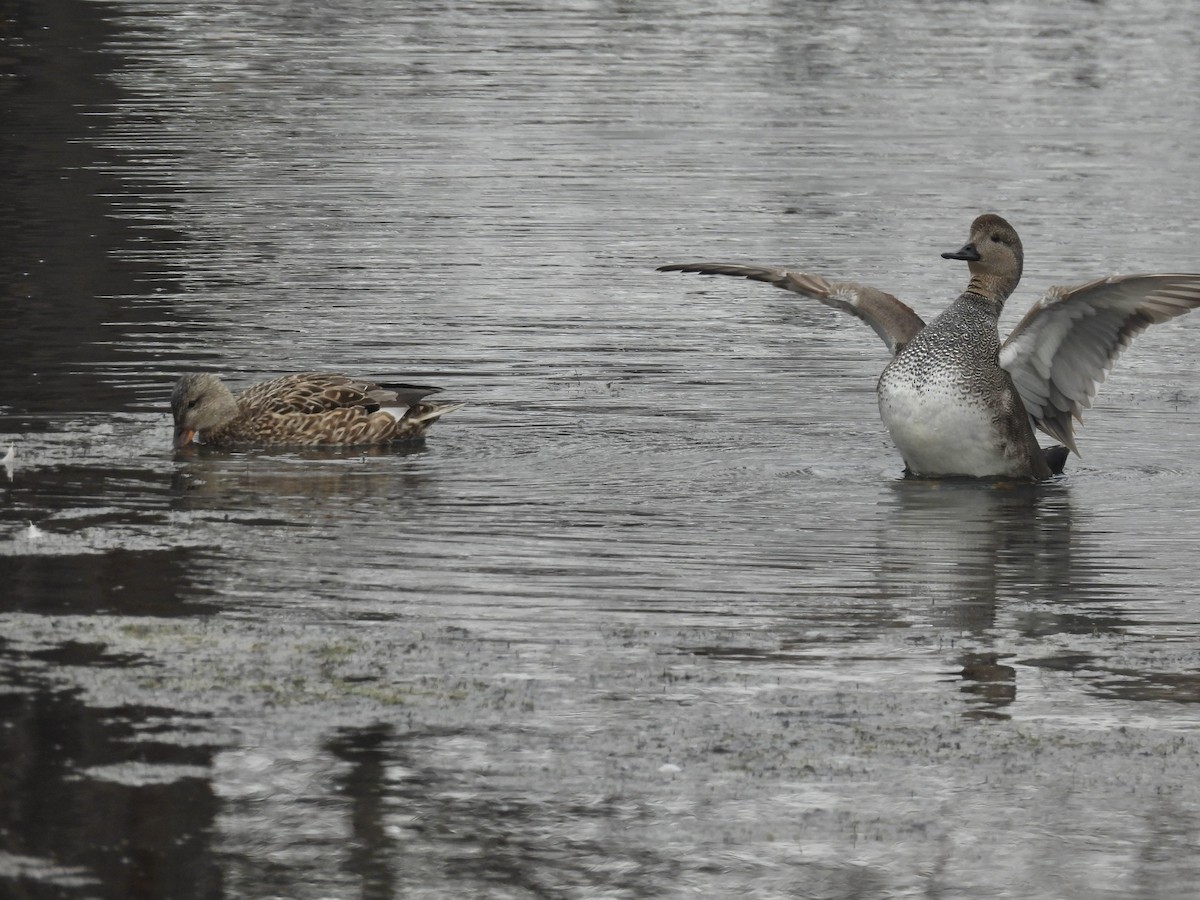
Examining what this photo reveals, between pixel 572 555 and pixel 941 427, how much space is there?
9.84 feet

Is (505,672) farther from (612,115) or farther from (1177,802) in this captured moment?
(612,115)

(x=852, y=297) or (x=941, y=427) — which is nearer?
(x=941, y=427)

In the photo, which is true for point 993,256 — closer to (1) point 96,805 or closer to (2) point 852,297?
(2) point 852,297

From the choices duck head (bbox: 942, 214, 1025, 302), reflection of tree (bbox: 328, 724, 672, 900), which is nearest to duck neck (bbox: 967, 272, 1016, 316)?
duck head (bbox: 942, 214, 1025, 302)

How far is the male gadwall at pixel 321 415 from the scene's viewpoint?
13828 mm

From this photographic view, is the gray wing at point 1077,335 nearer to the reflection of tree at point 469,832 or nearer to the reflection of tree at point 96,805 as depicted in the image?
the reflection of tree at point 469,832

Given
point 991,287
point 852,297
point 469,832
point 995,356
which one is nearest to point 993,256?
point 991,287

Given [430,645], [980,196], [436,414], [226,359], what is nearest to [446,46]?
[980,196]

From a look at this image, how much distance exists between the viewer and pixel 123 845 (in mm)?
→ 6988

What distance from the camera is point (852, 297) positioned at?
45.9 feet

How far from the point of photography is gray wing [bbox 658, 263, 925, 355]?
13.9 metres

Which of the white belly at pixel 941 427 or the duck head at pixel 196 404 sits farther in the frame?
the duck head at pixel 196 404

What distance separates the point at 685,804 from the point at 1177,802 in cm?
161

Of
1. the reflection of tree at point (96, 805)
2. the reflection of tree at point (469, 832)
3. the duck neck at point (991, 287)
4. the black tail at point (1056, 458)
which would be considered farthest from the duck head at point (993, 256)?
the reflection of tree at point (96, 805)
